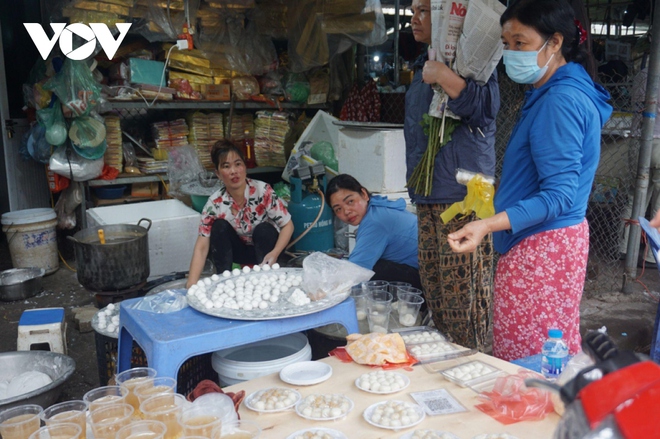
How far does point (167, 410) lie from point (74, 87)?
13.5ft

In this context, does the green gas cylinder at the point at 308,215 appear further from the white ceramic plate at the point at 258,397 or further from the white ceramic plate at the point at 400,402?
the white ceramic plate at the point at 400,402

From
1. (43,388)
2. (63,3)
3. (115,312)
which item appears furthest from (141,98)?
(43,388)

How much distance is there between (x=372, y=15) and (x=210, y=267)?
9.81 feet

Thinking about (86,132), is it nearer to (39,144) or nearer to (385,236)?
(39,144)

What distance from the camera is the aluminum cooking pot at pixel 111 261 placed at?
3.67 metres

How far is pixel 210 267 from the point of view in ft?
16.1

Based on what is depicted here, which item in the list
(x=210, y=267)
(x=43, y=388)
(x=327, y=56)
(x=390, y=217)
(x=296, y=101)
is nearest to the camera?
(x=43, y=388)

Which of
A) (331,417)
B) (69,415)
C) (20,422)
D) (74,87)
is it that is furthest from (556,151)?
(74,87)

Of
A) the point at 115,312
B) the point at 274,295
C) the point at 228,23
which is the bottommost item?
the point at 115,312

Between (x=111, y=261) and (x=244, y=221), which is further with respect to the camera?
(x=244, y=221)

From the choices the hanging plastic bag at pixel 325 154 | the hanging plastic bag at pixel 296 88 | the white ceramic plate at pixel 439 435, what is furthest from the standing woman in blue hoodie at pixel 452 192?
the hanging plastic bag at pixel 296 88

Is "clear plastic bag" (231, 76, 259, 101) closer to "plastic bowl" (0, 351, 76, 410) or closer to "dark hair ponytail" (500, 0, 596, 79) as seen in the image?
"plastic bowl" (0, 351, 76, 410)

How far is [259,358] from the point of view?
227 centimetres

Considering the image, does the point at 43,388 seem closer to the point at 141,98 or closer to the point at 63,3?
the point at 141,98
